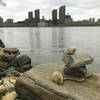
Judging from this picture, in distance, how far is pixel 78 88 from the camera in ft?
19.6

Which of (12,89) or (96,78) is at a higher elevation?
(96,78)

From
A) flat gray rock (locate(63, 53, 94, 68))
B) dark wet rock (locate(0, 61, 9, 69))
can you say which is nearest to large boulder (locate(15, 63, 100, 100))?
flat gray rock (locate(63, 53, 94, 68))

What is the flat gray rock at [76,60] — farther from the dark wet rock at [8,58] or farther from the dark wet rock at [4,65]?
the dark wet rock at [8,58]

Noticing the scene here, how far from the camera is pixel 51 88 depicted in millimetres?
5777

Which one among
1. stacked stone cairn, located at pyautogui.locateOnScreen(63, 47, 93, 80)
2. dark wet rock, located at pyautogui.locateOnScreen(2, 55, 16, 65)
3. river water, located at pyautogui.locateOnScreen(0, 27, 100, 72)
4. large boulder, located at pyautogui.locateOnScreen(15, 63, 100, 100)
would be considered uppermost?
stacked stone cairn, located at pyautogui.locateOnScreen(63, 47, 93, 80)

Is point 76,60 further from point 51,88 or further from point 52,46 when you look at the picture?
point 52,46

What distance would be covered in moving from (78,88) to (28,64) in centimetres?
1016

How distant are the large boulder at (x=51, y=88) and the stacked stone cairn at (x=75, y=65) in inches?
15.4

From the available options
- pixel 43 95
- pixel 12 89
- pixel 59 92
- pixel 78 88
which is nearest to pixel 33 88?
pixel 43 95

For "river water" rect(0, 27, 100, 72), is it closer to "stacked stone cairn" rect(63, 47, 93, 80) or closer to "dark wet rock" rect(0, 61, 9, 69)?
"dark wet rock" rect(0, 61, 9, 69)

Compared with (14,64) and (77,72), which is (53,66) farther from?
(14,64)

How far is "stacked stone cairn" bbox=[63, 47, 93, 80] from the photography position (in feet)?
22.0

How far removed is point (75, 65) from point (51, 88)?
159 cm

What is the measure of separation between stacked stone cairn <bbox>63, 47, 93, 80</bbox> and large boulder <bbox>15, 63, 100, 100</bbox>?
391mm
